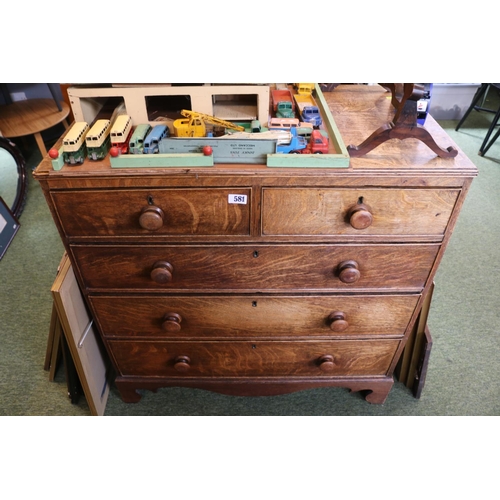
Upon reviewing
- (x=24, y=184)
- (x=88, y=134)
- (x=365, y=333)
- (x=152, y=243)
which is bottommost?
(x=24, y=184)

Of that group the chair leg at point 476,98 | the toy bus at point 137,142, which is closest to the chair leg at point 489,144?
the chair leg at point 476,98

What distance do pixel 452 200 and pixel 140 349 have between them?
117 cm

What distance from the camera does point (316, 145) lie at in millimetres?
1162

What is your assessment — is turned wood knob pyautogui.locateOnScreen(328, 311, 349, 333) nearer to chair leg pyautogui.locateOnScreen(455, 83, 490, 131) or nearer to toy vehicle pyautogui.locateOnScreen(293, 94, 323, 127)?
toy vehicle pyautogui.locateOnScreen(293, 94, 323, 127)

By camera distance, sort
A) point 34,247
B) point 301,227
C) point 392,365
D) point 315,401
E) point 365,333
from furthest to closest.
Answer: point 34,247 < point 315,401 < point 392,365 < point 365,333 < point 301,227

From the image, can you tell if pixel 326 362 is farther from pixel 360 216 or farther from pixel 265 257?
pixel 360 216

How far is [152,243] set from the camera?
4.20ft

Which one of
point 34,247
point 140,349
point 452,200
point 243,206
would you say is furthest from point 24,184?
point 452,200

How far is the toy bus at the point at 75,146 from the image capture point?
3.68 ft

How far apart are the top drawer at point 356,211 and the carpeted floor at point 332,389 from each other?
912 mm

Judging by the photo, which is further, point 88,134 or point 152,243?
point 152,243

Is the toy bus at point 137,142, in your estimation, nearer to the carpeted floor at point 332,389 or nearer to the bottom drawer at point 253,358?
the bottom drawer at point 253,358

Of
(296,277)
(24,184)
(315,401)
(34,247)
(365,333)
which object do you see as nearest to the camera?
(296,277)

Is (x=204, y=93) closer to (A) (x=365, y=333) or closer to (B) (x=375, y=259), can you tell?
(B) (x=375, y=259)
